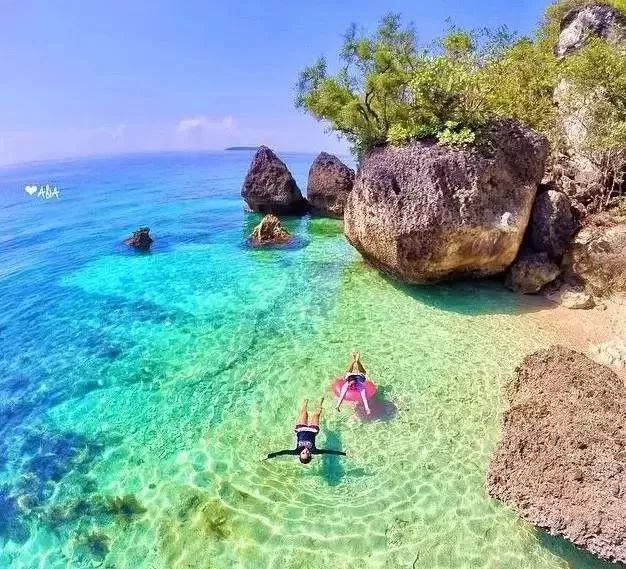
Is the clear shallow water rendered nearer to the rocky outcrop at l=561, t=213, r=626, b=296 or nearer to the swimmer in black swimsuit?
the swimmer in black swimsuit

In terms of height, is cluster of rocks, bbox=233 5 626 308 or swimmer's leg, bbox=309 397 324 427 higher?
cluster of rocks, bbox=233 5 626 308

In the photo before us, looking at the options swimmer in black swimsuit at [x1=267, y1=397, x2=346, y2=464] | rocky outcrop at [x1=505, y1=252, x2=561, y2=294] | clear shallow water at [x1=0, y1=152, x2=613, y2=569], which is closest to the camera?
clear shallow water at [x1=0, y1=152, x2=613, y2=569]

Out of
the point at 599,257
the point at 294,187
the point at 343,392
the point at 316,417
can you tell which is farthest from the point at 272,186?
the point at 316,417

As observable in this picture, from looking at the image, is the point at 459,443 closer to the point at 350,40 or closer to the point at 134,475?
the point at 134,475

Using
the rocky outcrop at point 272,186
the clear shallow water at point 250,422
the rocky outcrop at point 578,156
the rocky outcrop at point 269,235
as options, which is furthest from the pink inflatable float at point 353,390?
the rocky outcrop at point 272,186

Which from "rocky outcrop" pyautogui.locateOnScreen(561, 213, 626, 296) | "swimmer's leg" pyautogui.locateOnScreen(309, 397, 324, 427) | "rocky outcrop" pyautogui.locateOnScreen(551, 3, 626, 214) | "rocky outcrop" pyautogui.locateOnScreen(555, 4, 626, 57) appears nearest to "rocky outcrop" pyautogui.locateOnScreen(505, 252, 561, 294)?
"rocky outcrop" pyautogui.locateOnScreen(561, 213, 626, 296)
